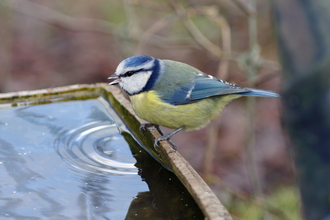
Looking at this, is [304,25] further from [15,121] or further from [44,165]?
[15,121]

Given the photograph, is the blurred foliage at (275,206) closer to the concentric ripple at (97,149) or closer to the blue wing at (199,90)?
the blue wing at (199,90)

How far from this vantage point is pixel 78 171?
230 centimetres

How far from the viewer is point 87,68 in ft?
19.9

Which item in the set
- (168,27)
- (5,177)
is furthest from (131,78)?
(168,27)

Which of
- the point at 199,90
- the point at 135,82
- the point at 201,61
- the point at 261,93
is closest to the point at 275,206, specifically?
the point at 261,93

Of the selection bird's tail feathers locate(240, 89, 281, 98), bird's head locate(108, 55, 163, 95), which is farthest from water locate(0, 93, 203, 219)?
bird's tail feathers locate(240, 89, 281, 98)

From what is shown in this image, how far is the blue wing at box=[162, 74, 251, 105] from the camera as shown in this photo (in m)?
2.73

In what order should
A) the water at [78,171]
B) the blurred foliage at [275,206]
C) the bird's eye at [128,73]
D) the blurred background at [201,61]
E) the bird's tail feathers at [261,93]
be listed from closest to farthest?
the water at [78,171] < the bird's eye at [128,73] < the bird's tail feathers at [261,93] < the blurred background at [201,61] < the blurred foliage at [275,206]

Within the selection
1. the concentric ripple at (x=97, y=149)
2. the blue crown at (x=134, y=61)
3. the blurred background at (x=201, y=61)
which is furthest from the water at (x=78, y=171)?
the blurred background at (x=201, y=61)

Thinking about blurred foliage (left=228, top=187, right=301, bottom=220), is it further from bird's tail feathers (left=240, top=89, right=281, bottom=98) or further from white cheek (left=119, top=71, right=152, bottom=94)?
white cheek (left=119, top=71, right=152, bottom=94)

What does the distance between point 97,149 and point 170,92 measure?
2.23 ft

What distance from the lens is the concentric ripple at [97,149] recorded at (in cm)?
238

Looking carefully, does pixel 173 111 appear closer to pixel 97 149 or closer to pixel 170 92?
pixel 170 92

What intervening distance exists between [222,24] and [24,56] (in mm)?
3818
